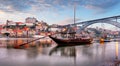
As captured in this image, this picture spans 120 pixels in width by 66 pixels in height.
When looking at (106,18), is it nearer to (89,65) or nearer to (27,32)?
(89,65)

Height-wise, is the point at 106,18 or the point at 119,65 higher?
the point at 106,18

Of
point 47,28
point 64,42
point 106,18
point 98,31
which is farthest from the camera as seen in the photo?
point 47,28

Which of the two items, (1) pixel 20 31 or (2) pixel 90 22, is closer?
(2) pixel 90 22

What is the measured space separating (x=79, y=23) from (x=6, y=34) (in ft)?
223

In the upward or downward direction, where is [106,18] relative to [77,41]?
upward

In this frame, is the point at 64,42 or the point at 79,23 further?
the point at 79,23

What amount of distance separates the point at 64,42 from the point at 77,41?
357 cm

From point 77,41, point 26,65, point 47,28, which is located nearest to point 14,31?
point 47,28

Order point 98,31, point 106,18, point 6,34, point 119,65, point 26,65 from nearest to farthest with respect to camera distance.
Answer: point 119,65 → point 26,65 → point 106,18 → point 98,31 → point 6,34

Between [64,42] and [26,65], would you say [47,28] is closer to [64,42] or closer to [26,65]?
[64,42]

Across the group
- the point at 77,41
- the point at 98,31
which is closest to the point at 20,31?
the point at 98,31

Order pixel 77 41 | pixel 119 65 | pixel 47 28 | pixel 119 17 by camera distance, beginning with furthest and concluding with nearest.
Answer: pixel 47 28, pixel 119 17, pixel 77 41, pixel 119 65

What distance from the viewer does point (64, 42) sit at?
1367 inches

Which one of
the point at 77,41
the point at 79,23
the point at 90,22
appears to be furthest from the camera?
the point at 79,23
